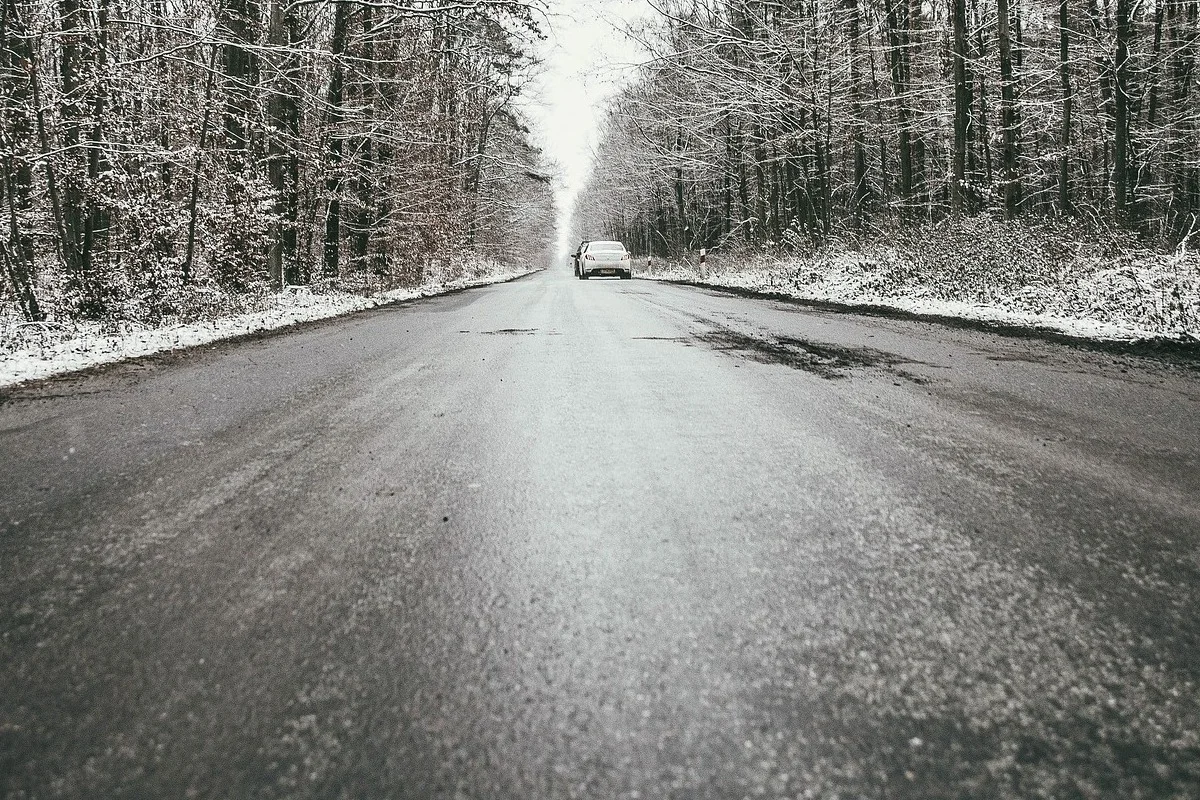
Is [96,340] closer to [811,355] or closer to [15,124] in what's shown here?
[15,124]

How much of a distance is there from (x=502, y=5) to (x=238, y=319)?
6.73m

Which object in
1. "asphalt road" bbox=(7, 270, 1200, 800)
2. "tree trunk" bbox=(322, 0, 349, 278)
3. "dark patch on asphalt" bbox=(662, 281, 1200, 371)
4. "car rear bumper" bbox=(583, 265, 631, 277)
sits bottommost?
"asphalt road" bbox=(7, 270, 1200, 800)

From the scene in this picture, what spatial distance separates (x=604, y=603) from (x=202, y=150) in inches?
449

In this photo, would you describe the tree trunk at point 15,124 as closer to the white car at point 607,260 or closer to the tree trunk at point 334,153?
the tree trunk at point 334,153

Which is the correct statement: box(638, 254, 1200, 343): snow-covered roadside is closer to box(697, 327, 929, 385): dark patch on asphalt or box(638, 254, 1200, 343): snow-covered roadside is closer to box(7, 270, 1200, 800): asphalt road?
box(697, 327, 929, 385): dark patch on asphalt

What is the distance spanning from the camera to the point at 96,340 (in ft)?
25.0

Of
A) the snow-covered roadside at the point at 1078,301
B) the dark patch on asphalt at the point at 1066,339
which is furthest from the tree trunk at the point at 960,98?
the dark patch on asphalt at the point at 1066,339

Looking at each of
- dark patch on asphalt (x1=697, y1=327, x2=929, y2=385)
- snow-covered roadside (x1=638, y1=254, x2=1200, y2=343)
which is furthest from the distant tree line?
dark patch on asphalt (x1=697, y1=327, x2=929, y2=385)

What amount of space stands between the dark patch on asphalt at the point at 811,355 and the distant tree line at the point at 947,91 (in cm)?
763

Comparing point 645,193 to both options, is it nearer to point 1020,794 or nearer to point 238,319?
point 238,319

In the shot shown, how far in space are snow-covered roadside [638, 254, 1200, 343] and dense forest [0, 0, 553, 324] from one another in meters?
8.05

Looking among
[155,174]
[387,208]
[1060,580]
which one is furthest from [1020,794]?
[387,208]

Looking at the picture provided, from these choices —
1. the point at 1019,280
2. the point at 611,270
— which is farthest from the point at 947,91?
the point at 611,270

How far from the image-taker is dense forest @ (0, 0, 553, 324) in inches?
355
